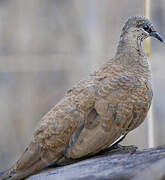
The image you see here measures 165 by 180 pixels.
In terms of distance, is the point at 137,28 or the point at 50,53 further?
the point at 50,53

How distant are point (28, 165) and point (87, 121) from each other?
0.45m

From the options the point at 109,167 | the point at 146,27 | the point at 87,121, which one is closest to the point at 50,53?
the point at 146,27

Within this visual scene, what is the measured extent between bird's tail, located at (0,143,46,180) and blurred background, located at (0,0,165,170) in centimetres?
367

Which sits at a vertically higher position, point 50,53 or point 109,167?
point 50,53

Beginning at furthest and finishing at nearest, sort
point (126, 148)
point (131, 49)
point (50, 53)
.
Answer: point (50, 53)
point (131, 49)
point (126, 148)

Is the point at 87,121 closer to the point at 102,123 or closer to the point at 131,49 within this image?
the point at 102,123

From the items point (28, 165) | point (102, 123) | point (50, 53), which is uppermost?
point (50, 53)

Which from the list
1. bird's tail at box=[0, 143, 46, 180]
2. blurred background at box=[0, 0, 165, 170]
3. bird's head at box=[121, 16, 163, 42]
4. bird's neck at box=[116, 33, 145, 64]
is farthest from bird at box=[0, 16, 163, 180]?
blurred background at box=[0, 0, 165, 170]

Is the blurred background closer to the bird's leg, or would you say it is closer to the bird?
the bird's leg

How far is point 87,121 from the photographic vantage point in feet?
10.1

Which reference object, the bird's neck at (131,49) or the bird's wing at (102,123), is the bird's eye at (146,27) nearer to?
the bird's neck at (131,49)

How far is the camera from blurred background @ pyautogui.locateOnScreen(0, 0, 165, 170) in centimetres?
712

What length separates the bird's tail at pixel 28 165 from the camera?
3061 mm

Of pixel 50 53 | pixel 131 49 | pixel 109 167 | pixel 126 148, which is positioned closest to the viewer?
pixel 109 167
